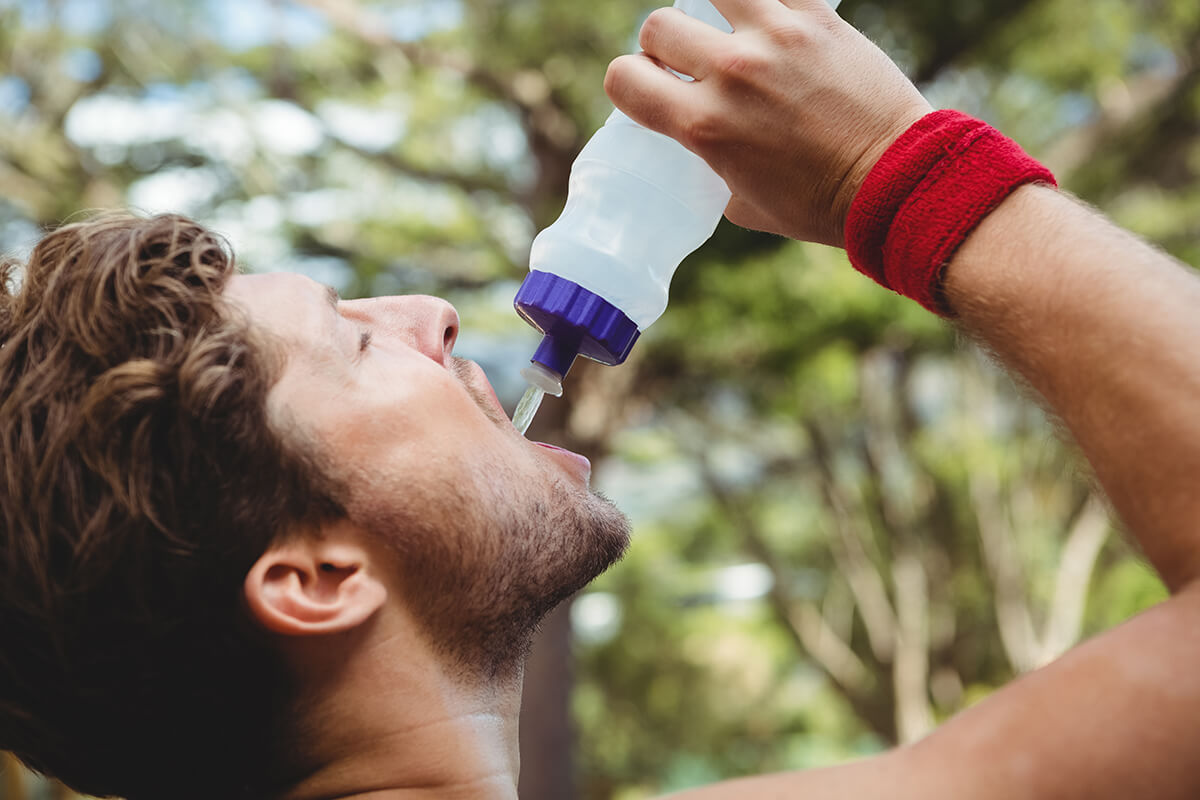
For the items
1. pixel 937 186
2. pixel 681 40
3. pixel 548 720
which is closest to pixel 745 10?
pixel 681 40

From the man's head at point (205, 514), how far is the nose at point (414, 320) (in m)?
0.09

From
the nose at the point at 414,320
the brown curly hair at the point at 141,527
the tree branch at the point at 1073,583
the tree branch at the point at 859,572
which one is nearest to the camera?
the brown curly hair at the point at 141,527

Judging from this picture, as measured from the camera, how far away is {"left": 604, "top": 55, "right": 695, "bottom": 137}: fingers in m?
1.24

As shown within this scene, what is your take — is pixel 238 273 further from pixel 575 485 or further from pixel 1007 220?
pixel 1007 220

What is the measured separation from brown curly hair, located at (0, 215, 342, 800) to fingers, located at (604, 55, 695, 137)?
0.65 m

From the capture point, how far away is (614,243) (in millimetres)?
1673

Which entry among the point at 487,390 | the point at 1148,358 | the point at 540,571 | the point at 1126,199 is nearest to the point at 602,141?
the point at 487,390

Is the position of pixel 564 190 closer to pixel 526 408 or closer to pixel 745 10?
pixel 526 408

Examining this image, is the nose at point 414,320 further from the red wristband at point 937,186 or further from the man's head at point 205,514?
the red wristband at point 937,186

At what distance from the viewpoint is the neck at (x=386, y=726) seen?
4.81ft

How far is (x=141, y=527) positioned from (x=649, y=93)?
89cm

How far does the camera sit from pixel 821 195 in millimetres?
1237

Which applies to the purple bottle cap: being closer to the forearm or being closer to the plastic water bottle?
the plastic water bottle

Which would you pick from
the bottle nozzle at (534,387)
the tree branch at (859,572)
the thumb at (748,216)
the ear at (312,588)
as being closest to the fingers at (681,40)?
the thumb at (748,216)
